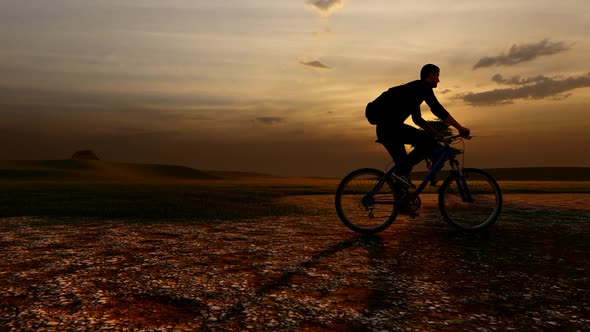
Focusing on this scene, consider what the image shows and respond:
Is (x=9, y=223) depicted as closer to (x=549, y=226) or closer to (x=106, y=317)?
(x=106, y=317)

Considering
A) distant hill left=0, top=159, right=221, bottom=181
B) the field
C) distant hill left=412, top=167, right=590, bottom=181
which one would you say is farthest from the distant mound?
the field

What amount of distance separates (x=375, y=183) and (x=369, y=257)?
7.94ft

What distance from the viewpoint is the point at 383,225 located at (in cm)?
799

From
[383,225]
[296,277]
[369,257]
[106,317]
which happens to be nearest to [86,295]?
[106,317]

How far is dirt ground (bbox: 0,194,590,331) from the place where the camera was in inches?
136

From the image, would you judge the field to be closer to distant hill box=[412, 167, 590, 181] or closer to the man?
the man

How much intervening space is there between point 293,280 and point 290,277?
0.14 m

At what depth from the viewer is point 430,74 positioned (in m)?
7.65

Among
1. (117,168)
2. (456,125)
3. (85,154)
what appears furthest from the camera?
(85,154)

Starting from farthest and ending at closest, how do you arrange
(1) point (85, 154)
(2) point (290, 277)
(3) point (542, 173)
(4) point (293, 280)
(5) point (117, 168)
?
(1) point (85, 154), (5) point (117, 168), (3) point (542, 173), (2) point (290, 277), (4) point (293, 280)

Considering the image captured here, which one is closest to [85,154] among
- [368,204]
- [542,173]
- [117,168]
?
[117,168]

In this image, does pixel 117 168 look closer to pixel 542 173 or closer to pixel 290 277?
pixel 542 173

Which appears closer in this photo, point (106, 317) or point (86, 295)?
point (106, 317)

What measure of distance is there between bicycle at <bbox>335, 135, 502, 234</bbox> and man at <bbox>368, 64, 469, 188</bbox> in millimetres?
228
